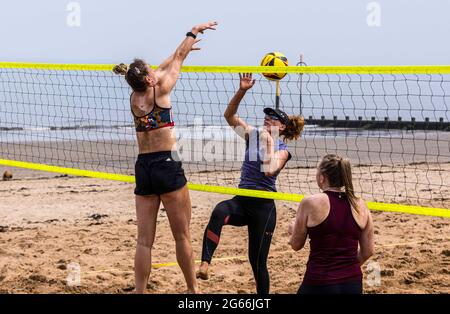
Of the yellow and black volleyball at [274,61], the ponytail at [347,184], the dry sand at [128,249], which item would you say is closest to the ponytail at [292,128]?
the yellow and black volleyball at [274,61]

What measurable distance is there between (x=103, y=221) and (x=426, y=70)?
4.94m

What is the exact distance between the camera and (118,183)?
13133 millimetres

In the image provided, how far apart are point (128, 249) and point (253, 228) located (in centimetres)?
252

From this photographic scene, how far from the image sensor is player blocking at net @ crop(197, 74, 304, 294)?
20.5 feet

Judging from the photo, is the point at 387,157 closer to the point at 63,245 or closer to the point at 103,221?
the point at 103,221

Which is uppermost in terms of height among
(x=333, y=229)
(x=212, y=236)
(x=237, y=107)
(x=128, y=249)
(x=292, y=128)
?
(x=237, y=107)

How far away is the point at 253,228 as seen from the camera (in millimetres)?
6293

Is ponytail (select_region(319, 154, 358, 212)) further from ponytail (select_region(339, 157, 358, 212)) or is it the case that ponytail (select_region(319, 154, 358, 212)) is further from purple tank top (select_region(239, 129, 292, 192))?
purple tank top (select_region(239, 129, 292, 192))

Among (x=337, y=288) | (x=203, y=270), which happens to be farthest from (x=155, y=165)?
(x=337, y=288)

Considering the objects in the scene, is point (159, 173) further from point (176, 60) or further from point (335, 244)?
point (335, 244)

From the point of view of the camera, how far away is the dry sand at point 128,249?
718 cm

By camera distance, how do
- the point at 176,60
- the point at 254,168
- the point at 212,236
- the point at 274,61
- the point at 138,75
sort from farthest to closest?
the point at 274,61 < the point at 254,168 < the point at 212,236 < the point at 176,60 < the point at 138,75

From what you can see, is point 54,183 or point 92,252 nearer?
point 92,252
